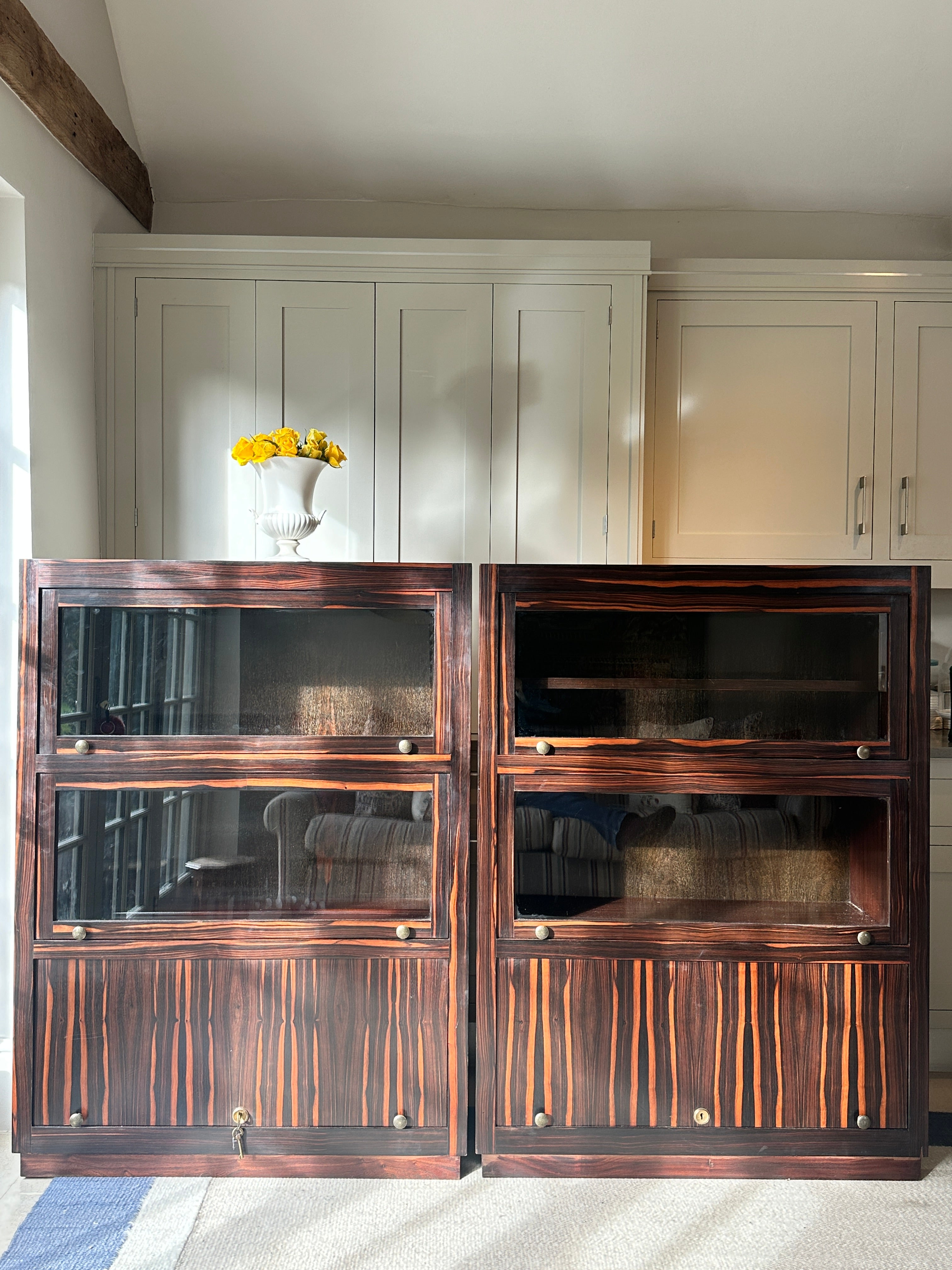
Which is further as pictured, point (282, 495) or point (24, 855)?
point (282, 495)

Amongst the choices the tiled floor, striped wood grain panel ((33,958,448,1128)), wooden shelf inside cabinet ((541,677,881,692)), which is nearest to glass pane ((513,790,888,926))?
wooden shelf inside cabinet ((541,677,881,692))

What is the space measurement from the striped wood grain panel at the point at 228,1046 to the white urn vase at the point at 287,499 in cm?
99

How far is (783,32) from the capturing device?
7.57 feet

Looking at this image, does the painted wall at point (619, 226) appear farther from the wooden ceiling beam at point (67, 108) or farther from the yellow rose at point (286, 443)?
the yellow rose at point (286, 443)

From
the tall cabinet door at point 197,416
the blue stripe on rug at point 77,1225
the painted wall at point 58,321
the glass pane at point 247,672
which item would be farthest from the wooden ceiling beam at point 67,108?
the blue stripe on rug at point 77,1225

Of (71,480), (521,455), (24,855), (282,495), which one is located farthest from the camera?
(521,455)

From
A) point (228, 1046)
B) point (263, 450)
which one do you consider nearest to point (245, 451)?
point (263, 450)

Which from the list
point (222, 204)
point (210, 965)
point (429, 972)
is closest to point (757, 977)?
point (429, 972)

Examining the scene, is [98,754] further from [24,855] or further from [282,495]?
[282,495]

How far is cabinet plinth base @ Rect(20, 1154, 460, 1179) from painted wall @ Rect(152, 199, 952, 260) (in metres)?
2.58

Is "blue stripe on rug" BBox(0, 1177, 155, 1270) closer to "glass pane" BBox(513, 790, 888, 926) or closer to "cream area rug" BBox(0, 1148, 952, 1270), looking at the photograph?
"cream area rug" BBox(0, 1148, 952, 1270)

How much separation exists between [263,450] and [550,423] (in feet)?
2.88

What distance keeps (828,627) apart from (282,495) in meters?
1.32

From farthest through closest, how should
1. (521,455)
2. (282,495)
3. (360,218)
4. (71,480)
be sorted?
(360,218), (521,455), (71,480), (282,495)
